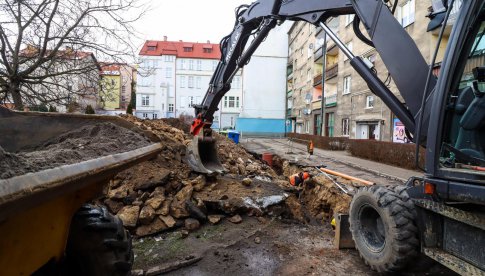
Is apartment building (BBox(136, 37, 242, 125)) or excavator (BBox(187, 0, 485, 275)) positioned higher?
apartment building (BBox(136, 37, 242, 125))

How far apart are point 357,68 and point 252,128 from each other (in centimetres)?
4643

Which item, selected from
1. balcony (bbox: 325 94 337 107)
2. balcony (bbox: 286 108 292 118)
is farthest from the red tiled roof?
balcony (bbox: 325 94 337 107)

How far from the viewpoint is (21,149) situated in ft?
7.78

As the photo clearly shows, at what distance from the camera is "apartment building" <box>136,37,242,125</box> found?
57.2m

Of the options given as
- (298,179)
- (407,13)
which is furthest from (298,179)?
(407,13)

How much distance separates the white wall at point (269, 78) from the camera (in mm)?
51750

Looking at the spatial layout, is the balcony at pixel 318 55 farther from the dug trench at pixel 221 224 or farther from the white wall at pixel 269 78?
the dug trench at pixel 221 224

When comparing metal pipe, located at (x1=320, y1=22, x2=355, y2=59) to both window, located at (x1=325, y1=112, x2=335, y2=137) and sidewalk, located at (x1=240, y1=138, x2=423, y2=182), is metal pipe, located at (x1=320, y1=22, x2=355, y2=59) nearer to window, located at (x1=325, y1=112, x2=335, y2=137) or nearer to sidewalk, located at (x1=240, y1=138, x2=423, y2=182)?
sidewalk, located at (x1=240, y1=138, x2=423, y2=182)

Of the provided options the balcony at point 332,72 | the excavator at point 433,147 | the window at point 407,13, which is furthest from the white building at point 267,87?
the excavator at point 433,147

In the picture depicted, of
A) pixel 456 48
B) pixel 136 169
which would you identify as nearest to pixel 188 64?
pixel 136 169

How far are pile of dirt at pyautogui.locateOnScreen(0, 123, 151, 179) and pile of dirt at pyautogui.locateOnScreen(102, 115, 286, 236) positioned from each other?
87.2 inches

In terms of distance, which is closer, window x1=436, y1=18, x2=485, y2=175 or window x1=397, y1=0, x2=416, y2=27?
window x1=436, y1=18, x2=485, y2=175

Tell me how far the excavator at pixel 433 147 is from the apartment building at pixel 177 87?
173 feet

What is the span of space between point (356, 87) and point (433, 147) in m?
20.9
